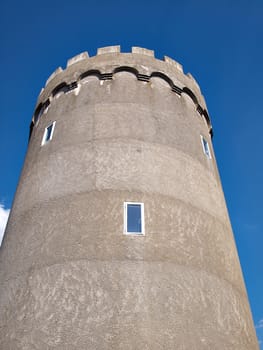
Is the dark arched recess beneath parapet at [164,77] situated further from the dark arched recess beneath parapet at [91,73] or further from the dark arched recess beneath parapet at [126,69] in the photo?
the dark arched recess beneath parapet at [91,73]

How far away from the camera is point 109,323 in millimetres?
6738

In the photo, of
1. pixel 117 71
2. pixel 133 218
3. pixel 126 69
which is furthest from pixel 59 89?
pixel 133 218

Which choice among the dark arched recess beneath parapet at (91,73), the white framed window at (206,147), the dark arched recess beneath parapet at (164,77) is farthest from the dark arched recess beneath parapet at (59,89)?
the white framed window at (206,147)

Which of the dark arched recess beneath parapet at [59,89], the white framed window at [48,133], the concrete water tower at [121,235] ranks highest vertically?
the dark arched recess beneath parapet at [59,89]

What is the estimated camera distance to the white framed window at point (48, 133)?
1155 cm

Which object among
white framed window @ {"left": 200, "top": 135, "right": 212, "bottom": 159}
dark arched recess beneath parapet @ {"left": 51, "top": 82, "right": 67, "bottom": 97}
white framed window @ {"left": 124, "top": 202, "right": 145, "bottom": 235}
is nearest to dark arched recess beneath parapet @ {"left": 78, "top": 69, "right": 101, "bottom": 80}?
dark arched recess beneath parapet @ {"left": 51, "top": 82, "right": 67, "bottom": 97}

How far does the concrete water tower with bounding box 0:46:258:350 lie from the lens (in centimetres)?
696

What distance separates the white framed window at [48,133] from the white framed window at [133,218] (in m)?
4.23

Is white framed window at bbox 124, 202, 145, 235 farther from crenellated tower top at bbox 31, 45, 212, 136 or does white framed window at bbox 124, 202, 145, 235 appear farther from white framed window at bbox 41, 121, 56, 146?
crenellated tower top at bbox 31, 45, 212, 136

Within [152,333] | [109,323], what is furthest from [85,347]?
[152,333]

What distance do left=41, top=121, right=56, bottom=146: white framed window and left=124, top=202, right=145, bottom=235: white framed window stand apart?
4235 millimetres

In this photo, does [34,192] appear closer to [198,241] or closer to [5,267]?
[5,267]

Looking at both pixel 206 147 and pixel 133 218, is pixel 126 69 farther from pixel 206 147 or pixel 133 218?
pixel 133 218

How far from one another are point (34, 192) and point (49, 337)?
4.36 m
